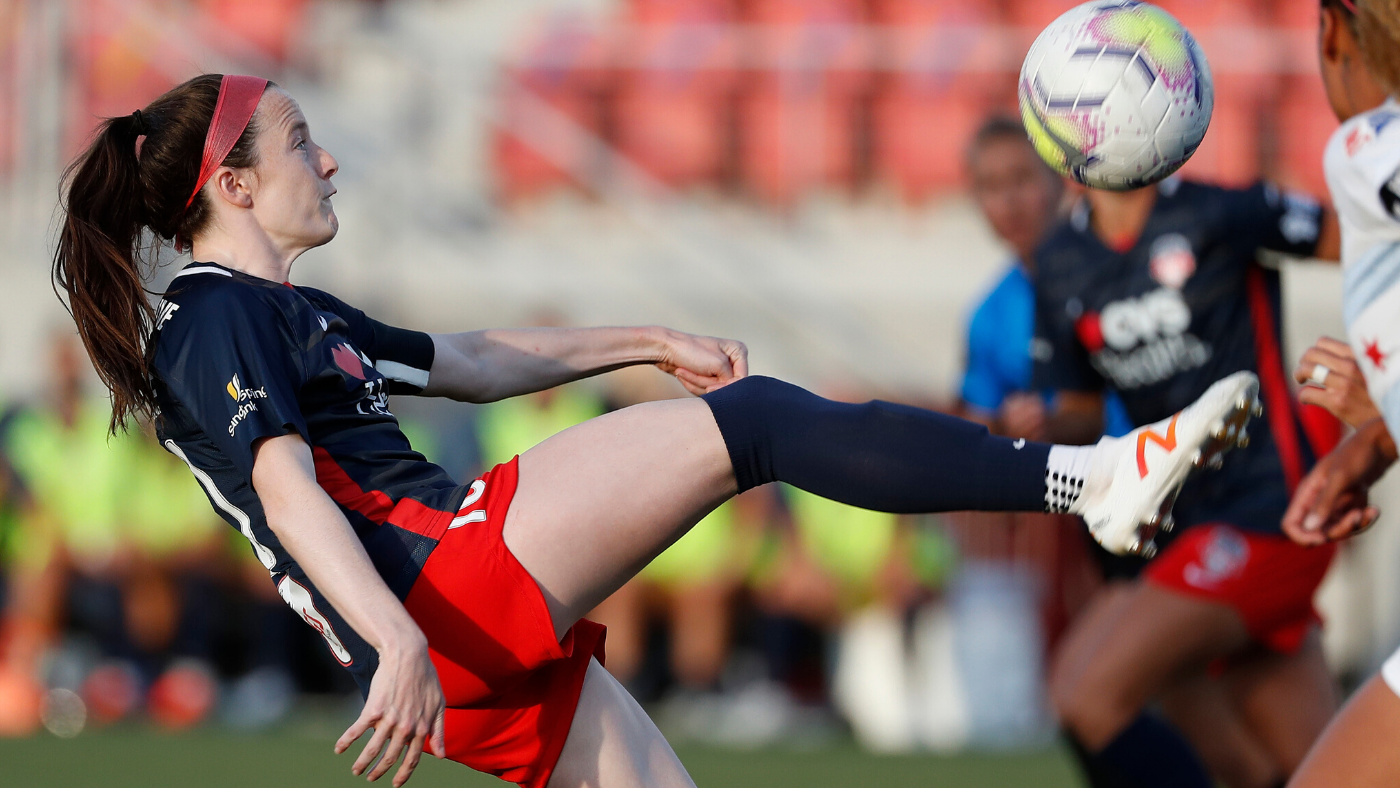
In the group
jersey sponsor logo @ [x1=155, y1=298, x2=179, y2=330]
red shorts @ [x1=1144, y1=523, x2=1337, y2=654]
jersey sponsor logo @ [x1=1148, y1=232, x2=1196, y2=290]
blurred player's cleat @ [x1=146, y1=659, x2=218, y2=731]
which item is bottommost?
blurred player's cleat @ [x1=146, y1=659, x2=218, y2=731]

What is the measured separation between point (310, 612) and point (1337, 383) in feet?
6.54

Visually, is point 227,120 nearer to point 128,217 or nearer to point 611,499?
point 128,217

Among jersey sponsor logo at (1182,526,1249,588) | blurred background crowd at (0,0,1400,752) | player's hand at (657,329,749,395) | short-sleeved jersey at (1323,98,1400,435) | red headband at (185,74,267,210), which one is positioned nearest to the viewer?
short-sleeved jersey at (1323,98,1400,435)

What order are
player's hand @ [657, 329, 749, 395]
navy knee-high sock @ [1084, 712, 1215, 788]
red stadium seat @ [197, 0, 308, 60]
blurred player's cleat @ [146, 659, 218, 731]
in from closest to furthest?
player's hand @ [657, 329, 749, 395]
navy knee-high sock @ [1084, 712, 1215, 788]
blurred player's cleat @ [146, 659, 218, 731]
red stadium seat @ [197, 0, 308, 60]

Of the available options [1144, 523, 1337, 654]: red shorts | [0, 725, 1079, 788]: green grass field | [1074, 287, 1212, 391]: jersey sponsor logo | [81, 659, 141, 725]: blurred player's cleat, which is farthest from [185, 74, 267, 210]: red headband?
[81, 659, 141, 725]: blurred player's cleat

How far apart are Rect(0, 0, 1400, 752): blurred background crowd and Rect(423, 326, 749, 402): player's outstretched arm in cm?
515

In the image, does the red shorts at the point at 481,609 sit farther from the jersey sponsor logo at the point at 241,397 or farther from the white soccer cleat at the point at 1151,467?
the white soccer cleat at the point at 1151,467

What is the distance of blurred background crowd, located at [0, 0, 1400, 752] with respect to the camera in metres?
8.69

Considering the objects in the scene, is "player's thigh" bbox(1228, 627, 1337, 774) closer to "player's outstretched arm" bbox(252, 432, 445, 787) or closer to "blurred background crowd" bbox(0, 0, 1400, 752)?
"player's outstretched arm" bbox(252, 432, 445, 787)

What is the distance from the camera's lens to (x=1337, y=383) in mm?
2898

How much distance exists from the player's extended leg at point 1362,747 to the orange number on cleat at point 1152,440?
0.47m

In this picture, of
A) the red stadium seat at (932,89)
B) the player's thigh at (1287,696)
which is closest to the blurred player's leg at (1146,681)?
the player's thigh at (1287,696)

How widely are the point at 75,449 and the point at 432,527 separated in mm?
7061

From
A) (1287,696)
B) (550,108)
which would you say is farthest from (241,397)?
(550,108)
